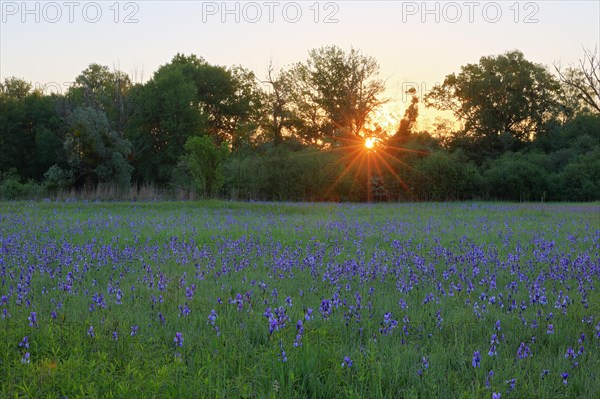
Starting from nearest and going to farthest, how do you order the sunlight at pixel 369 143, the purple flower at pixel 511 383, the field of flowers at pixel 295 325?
1. the purple flower at pixel 511 383
2. the field of flowers at pixel 295 325
3. the sunlight at pixel 369 143

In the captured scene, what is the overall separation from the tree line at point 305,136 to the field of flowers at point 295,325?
23994mm

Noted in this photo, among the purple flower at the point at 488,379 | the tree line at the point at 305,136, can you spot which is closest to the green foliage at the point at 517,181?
the tree line at the point at 305,136

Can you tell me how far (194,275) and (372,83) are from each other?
182ft

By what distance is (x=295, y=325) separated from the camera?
489 centimetres

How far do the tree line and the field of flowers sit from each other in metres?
24.0

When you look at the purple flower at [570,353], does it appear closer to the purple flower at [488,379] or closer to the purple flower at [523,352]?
the purple flower at [523,352]

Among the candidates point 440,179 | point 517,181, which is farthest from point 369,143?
point 517,181

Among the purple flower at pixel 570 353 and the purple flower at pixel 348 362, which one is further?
the purple flower at pixel 570 353

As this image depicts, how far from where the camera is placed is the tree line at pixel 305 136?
130ft

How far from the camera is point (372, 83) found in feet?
197

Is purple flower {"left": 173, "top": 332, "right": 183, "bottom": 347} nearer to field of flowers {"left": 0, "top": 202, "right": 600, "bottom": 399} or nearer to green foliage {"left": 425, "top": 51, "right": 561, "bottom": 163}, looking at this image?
field of flowers {"left": 0, "top": 202, "right": 600, "bottom": 399}

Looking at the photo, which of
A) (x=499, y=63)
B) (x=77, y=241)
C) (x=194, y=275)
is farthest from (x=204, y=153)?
(x=499, y=63)

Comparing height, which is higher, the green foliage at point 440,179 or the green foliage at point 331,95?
the green foliage at point 331,95

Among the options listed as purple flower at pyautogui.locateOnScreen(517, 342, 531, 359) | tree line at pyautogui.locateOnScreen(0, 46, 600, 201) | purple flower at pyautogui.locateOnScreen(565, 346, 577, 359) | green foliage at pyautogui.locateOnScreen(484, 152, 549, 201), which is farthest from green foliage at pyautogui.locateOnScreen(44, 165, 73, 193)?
purple flower at pyautogui.locateOnScreen(565, 346, 577, 359)
